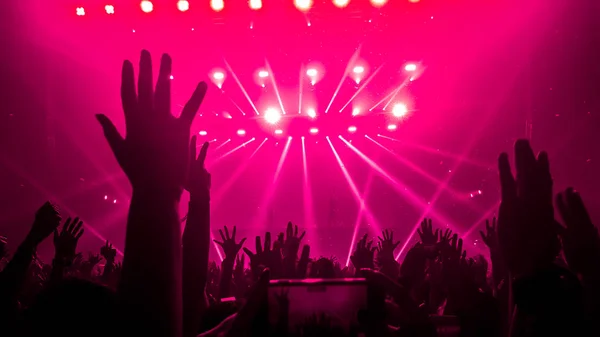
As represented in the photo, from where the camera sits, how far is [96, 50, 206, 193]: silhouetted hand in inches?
56.5

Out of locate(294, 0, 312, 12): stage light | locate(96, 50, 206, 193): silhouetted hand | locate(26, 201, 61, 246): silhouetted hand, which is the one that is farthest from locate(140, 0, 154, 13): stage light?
locate(96, 50, 206, 193): silhouetted hand

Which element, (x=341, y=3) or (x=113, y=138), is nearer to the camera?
(x=113, y=138)

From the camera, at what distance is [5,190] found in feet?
35.2

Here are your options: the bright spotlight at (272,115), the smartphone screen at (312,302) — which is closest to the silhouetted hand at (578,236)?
the smartphone screen at (312,302)

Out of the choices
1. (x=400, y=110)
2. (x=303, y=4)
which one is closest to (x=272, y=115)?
(x=400, y=110)

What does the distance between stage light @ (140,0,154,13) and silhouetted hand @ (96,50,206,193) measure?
931 cm

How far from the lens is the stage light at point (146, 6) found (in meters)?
9.80

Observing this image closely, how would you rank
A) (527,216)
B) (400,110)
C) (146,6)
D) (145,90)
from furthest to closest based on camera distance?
(400,110)
(146,6)
(527,216)
(145,90)

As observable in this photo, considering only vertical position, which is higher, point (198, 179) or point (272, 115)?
point (272, 115)

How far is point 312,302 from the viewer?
4.51 ft

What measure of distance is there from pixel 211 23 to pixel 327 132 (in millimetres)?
4464

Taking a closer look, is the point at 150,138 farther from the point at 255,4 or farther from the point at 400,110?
the point at 400,110

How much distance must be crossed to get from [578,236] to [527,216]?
0.34m

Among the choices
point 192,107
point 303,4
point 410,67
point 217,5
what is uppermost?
point 217,5
